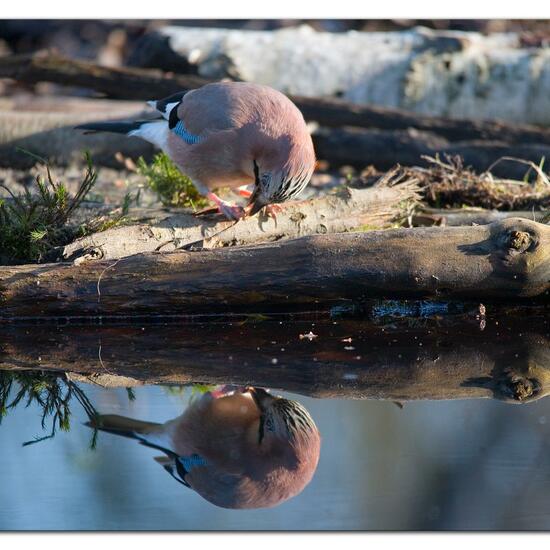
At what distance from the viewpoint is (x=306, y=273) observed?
459 centimetres

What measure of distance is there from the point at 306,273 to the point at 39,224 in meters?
1.34

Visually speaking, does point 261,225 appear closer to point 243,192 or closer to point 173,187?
point 243,192

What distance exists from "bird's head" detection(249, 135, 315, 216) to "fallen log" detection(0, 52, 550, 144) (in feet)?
12.3

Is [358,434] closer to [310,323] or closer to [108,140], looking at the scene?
[310,323]

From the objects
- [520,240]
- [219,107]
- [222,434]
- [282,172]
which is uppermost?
[219,107]

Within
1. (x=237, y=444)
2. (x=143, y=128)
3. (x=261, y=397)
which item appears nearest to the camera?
(x=237, y=444)

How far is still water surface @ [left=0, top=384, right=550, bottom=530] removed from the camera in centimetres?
266

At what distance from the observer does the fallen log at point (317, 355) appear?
12.5 ft

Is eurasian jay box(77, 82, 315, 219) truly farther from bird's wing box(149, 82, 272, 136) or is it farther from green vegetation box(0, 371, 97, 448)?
green vegetation box(0, 371, 97, 448)

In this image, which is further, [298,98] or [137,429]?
[298,98]

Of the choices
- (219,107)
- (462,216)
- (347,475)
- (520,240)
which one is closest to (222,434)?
(347,475)

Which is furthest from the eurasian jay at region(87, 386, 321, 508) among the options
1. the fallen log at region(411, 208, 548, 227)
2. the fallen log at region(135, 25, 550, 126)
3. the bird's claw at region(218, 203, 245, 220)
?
the fallen log at region(135, 25, 550, 126)

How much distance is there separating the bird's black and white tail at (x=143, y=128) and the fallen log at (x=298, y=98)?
2.87 m

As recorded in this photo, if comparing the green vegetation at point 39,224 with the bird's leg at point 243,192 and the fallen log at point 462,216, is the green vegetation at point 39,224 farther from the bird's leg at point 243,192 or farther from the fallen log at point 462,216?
the fallen log at point 462,216
